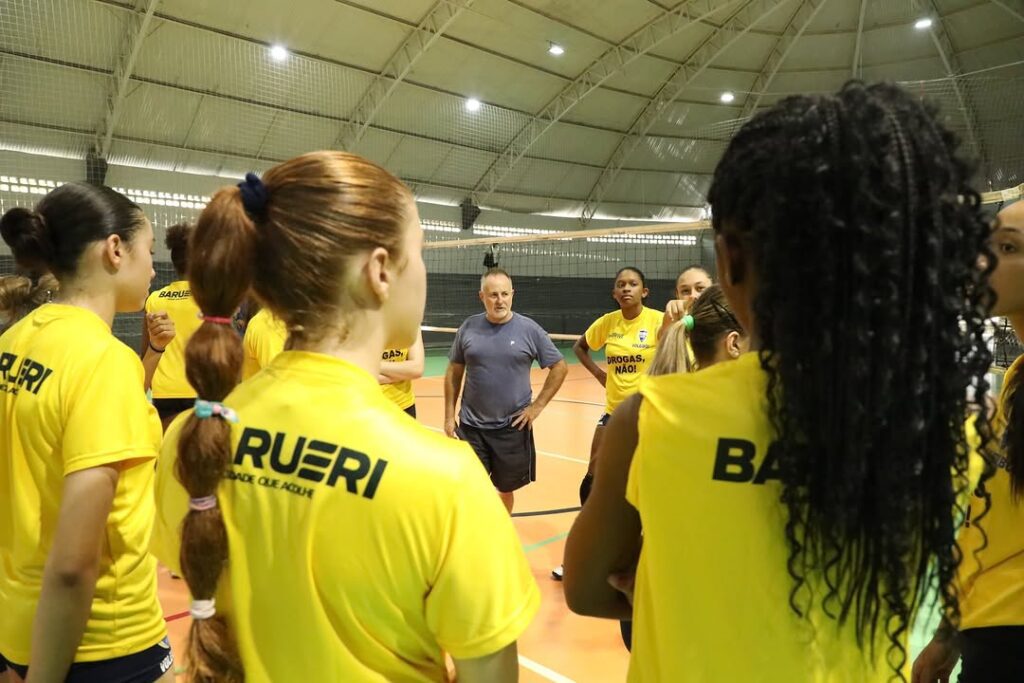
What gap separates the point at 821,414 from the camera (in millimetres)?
802

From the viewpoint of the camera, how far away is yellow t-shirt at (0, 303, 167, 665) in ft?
Result: 4.41

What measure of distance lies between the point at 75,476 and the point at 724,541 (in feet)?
4.10

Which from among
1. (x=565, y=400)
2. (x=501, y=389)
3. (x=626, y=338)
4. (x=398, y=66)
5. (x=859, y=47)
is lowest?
(x=565, y=400)

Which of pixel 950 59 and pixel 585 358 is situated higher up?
pixel 950 59

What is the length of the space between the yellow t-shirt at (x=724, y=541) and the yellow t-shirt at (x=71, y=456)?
113cm

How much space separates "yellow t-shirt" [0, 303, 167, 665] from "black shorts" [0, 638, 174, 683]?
0.02m

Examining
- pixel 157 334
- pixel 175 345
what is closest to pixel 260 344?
pixel 157 334

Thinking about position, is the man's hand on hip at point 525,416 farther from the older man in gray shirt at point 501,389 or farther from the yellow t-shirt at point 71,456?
the yellow t-shirt at point 71,456

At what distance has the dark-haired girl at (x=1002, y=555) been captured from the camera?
1.32m

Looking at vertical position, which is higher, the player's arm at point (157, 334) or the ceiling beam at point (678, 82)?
the ceiling beam at point (678, 82)

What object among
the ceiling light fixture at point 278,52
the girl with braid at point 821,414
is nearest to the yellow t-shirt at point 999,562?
the girl with braid at point 821,414

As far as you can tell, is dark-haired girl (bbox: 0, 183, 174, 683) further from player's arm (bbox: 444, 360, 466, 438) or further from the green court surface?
the green court surface

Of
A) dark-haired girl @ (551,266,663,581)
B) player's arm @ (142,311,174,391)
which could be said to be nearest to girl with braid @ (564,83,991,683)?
player's arm @ (142,311,174,391)

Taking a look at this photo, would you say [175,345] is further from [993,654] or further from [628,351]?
[993,654]
